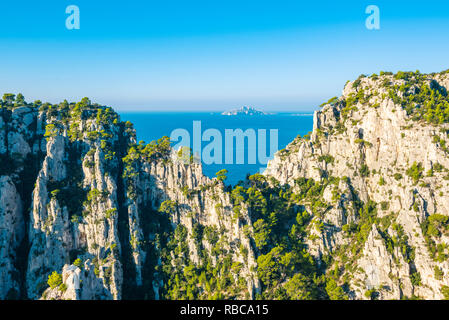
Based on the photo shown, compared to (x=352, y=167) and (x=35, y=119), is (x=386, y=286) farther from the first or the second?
(x=35, y=119)

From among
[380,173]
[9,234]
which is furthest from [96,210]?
[380,173]

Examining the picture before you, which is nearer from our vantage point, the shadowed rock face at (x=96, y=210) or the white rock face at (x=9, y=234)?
the white rock face at (x=9, y=234)

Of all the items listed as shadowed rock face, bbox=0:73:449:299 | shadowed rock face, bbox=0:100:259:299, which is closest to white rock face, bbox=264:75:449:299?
shadowed rock face, bbox=0:73:449:299

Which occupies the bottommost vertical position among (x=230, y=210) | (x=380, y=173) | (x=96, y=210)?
(x=230, y=210)

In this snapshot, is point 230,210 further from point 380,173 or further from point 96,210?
point 380,173

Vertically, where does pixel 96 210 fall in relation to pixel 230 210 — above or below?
above

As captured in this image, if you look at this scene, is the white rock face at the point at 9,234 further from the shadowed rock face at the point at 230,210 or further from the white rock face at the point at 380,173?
the white rock face at the point at 380,173

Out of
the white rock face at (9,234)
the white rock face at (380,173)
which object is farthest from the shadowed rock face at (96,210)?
the white rock face at (380,173)

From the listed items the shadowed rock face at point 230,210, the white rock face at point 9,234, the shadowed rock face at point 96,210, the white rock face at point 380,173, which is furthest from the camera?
the shadowed rock face at point 96,210
